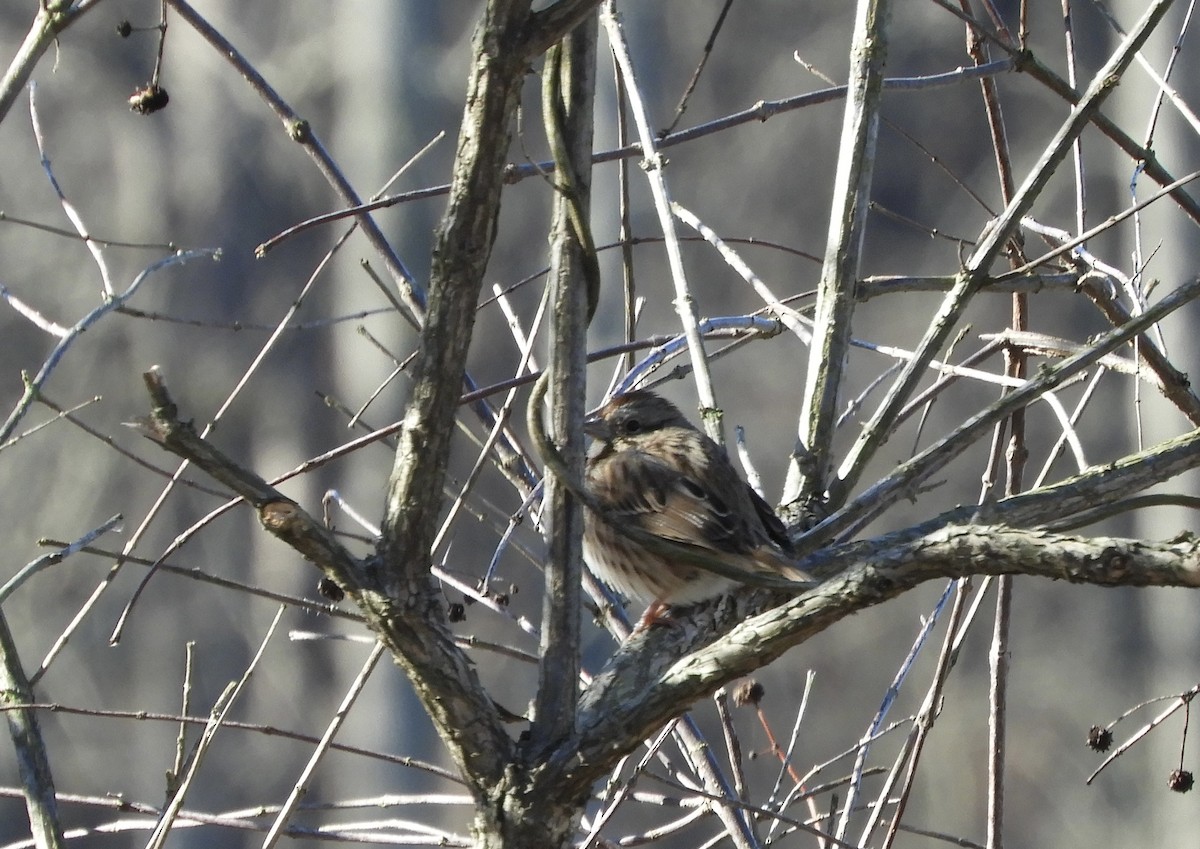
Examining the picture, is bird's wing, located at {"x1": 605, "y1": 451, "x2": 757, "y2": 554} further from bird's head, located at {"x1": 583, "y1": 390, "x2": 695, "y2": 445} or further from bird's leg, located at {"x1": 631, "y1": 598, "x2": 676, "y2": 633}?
bird's leg, located at {"x1": 631, "y1": 598, "x2": 676, "y2": 633}

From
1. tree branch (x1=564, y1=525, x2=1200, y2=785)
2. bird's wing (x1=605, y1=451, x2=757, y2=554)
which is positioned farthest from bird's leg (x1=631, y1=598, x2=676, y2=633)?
tree branch (x1=564, y1=525, x2=1200, y2=785)

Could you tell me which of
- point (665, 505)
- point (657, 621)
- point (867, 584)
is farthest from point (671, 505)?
point (867, 584)

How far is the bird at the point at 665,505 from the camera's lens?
330 cm

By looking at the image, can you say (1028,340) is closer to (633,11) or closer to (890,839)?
(890,839)

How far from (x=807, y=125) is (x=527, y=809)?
9807mm

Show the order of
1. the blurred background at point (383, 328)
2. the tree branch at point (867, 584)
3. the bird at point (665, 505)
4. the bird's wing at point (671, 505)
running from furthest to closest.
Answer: the blurred background at point (383, 328) < the bird's wing at point (671, 505) < the bird at point (665, 505) < the tree branch at point (867, 584)

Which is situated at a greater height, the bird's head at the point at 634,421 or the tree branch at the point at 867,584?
the bird's head at the point at 634,421

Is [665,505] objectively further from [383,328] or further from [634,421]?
[383,328]

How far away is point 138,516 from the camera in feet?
37.6

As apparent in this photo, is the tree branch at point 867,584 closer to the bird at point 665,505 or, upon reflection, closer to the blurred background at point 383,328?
the bird at point 665,505

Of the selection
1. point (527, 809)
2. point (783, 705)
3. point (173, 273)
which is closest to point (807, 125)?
point (783, 705)

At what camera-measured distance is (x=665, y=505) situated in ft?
13.3

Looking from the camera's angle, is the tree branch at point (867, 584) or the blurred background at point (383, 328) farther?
the blurred background at point (383, 328)

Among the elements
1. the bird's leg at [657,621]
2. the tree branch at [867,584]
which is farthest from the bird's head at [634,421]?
the tree branch at [867,584]
